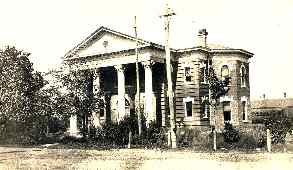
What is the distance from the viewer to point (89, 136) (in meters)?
34.9

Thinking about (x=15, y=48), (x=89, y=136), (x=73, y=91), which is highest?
(x=15, y=48)

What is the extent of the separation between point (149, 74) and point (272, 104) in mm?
38022

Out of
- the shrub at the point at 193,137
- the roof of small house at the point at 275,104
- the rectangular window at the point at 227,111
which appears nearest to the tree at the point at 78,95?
the shrub at the point at 193,137

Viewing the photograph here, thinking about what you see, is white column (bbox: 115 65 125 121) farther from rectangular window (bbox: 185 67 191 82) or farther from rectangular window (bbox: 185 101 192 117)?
rectangular window (bbox: 185 101 192 117)

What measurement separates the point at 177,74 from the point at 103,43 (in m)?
6.71

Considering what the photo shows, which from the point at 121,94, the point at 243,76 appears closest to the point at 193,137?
the point at 121,94

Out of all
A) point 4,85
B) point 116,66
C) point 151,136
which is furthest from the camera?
point 116,66

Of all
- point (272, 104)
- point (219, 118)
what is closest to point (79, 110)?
point (219, 118)

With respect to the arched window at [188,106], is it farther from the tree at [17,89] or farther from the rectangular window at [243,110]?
the tree at [17,89]

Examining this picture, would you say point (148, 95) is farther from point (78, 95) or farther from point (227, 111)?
point (227, 111)

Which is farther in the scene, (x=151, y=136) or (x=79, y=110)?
(x=79, y=110)

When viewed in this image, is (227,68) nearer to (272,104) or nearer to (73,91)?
(73,91)

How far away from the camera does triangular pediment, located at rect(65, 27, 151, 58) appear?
38281mm

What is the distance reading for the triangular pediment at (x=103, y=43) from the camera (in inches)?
1507
